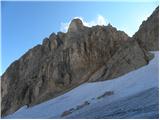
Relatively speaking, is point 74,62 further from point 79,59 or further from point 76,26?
point 76,26

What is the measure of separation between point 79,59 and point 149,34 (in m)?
8.21

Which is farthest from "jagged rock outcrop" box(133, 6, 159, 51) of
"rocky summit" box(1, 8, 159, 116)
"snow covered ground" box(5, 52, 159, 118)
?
"snow covered ground" box(5, 52, 159, 118)

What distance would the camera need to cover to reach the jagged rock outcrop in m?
42.2

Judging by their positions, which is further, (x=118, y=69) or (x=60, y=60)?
(x=60, y=60)

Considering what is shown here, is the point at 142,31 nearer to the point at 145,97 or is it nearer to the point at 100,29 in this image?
the point at 100,29

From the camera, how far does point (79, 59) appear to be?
45531mm

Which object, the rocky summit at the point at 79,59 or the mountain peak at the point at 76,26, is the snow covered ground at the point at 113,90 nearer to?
the rocky summit at the point at 79,59

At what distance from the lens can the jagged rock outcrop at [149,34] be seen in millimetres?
42175

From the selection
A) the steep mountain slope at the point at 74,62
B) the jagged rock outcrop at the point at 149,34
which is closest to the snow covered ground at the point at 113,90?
the steep mountain slope at the point at 74,62

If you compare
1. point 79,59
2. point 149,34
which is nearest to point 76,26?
point 79,59

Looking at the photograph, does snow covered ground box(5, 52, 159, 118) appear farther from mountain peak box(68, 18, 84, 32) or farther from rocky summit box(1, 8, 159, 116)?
mountain peak box(68, 18, 84, 32)

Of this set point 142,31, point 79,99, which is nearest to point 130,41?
point 142,31

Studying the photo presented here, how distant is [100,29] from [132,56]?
7.81 m

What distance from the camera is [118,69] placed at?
1555 inches
